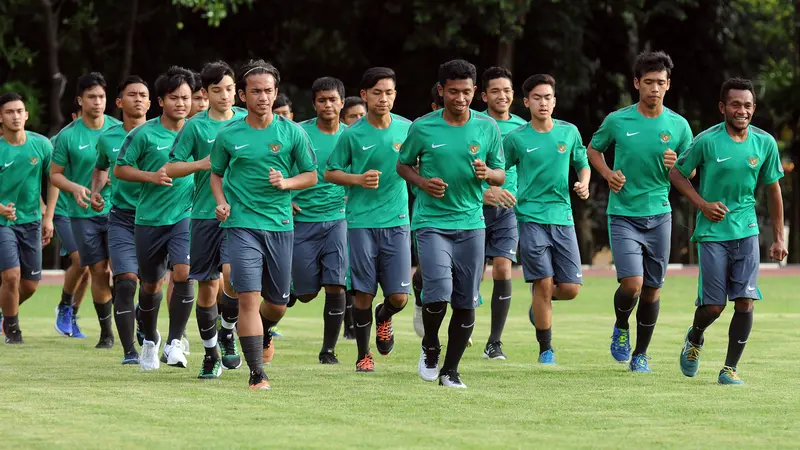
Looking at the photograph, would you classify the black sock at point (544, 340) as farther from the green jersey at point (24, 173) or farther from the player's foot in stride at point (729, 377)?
the green jersey at point (24, 173)

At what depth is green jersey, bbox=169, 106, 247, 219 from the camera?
38.3ft

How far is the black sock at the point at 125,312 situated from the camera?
13.1m

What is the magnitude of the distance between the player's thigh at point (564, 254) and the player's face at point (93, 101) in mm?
4398

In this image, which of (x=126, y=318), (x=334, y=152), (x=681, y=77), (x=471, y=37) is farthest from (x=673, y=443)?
(x=681, y=77)

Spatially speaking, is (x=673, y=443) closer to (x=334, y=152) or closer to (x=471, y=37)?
(x=334, y=152)

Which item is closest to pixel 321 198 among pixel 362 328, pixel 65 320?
pixel 362 328

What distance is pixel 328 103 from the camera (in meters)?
13.2

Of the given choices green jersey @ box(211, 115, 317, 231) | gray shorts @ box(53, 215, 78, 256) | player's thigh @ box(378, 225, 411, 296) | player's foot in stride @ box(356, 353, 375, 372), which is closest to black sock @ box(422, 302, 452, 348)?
player's foot in stride @ box(356, 353, 375, 372)

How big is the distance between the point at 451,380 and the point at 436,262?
89cm

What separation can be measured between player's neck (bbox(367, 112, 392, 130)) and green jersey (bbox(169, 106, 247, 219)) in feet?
3.57

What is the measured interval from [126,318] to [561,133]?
4.00m

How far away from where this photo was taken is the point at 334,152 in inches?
484

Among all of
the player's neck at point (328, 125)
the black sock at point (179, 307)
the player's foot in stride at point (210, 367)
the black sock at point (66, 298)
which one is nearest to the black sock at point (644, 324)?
the player's neck at point (328, 125)

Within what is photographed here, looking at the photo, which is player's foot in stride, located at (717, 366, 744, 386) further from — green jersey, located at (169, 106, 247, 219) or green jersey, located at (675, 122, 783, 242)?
green jersey, located at (169, 106, 247, 219)
